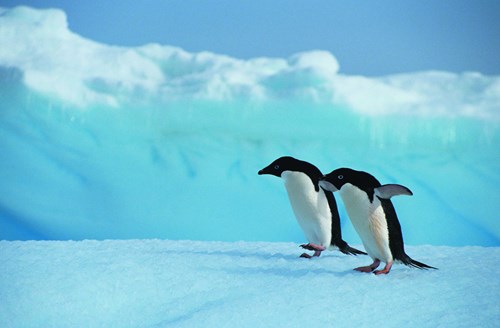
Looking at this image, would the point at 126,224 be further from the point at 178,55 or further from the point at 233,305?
the point at 233,305

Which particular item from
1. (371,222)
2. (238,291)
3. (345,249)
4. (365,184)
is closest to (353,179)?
(365,184)

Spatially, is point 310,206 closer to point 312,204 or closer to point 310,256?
point 312,204

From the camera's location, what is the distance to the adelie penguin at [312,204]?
2.04 metres

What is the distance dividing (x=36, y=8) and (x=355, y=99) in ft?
5.92

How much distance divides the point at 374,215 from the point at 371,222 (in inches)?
0.9

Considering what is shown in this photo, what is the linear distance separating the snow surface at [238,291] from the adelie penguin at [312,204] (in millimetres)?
64

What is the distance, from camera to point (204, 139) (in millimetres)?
3477

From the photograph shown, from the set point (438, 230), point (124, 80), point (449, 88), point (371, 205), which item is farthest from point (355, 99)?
point (371, 205)

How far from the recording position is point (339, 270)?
1.89 meters

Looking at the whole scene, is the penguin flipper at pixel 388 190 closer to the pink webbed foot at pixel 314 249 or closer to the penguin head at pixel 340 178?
the penguin head at pixel 340 178

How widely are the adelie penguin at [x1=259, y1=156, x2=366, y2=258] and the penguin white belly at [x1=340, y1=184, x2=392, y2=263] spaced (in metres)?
0.20

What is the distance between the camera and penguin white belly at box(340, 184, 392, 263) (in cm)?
181

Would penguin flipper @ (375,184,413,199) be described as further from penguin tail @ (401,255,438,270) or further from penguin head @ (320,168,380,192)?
penguin tail @ (401,255,438,270)

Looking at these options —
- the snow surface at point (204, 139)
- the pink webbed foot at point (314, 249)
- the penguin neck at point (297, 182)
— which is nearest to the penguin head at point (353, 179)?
the penguin neck at point (297, 182)
